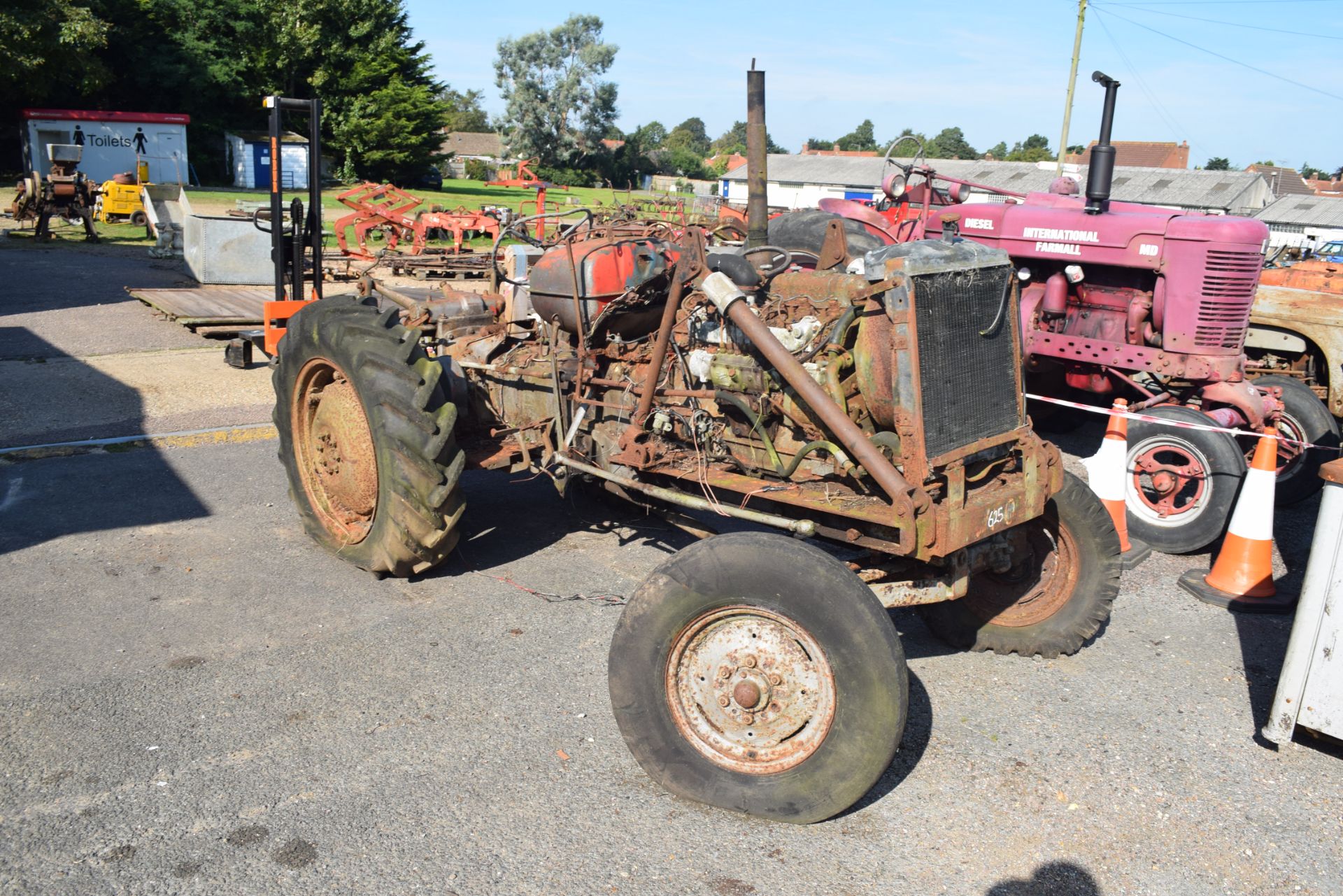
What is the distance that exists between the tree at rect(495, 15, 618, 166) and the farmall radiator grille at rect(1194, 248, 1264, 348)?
6083 centimetres

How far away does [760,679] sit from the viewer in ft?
10.9

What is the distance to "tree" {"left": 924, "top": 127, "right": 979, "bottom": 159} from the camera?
95.2 metres

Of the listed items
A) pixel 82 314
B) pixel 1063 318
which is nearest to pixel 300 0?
pixel 82 314

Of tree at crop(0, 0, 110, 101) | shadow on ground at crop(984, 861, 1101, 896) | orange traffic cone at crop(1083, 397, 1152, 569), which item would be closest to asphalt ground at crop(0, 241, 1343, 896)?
shadow on ground at crop(984, 861, 1101, 896)

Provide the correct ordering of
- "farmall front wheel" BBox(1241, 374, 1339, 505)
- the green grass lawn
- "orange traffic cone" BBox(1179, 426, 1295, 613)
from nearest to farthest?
"orange traffic cone" BBox(1179, 426, 1295, 613) → "farmall front wheel" BBox(1241, 374, 1339, 505) → the green grass lawn

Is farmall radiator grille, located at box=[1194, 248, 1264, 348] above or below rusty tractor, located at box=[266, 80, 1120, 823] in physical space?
above

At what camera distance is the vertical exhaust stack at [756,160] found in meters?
4.35

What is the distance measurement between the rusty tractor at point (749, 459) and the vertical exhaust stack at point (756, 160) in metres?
0.11

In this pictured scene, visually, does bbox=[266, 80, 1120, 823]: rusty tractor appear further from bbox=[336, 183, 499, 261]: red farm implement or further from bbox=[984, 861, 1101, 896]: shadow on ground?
bbox=[336, 183, 499, 261]: red farm implement

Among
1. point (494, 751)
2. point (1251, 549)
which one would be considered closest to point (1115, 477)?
point (1251, 549)

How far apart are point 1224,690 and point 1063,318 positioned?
381 cm

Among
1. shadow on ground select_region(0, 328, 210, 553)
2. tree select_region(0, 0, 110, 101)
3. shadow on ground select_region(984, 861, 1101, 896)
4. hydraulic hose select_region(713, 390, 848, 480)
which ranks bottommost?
shadow on ground select_region(984, 861, 1101, 896)

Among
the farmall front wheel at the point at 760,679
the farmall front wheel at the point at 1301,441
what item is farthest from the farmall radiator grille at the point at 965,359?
the farmall front wheel at the point at 1301,441

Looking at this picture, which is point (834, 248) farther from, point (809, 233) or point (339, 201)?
point (339, 201)
